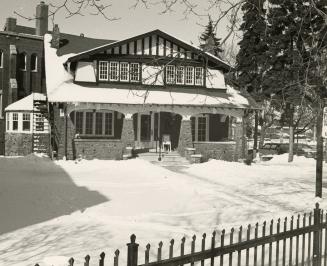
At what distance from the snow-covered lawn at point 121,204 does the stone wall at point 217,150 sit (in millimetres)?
5641

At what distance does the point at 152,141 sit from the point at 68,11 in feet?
79.3

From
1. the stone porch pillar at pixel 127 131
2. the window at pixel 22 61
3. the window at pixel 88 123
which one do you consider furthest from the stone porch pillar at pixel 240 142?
the window at pixel 22 61

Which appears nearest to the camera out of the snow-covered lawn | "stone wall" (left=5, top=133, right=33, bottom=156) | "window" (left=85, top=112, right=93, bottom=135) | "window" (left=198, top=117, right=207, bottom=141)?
the snow-covered lawn

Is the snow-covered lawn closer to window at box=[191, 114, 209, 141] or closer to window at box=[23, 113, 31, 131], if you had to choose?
window at box=[191, 114, 209, 141]

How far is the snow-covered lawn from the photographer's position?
29.7 ft

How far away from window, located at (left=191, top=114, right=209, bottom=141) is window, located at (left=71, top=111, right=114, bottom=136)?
5.89 m

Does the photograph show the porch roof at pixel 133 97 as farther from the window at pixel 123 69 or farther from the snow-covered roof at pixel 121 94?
the window at pixel 123 69

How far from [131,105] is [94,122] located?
4.57 m

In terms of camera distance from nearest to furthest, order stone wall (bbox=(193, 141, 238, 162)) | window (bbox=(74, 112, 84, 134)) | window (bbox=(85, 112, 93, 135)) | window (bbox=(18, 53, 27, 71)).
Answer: stone wall (bbox=(193, 141, 238, 162)) → window (bbox=(74, 112, 84, 134)) → window (bbox=(85, 112, 93, 135)) → window (bbox=(18, 53, 27, 71))

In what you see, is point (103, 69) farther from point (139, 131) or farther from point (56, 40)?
point (56, 40)

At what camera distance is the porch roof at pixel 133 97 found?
2617cm

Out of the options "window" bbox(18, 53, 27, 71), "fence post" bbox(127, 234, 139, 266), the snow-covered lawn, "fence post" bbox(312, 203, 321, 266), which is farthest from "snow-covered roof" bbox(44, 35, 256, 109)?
"fence post" bbox(127, 234, 139, 266)

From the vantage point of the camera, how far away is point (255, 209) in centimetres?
1271

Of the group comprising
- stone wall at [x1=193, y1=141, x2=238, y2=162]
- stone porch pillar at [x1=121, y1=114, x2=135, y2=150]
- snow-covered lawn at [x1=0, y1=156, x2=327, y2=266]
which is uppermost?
stone porch pillar at [x1=121, y1=114, x2=135, y2=150]
